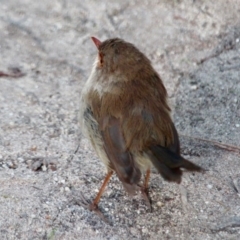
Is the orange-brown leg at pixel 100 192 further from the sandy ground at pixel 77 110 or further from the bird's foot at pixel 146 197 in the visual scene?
the bird's foot at pixel 146 197

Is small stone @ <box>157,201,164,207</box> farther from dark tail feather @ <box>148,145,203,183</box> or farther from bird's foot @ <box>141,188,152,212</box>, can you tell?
dark tail feather @ <box>148,145,203,183</box>

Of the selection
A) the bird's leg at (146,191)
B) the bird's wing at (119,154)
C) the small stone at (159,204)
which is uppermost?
the bird's wing at (119,154)

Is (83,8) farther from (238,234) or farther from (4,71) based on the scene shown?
(238,234)

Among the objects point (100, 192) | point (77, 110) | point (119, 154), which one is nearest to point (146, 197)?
point (100, 192)


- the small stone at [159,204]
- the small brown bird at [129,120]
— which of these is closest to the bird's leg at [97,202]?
the small brown bird at [129,120]

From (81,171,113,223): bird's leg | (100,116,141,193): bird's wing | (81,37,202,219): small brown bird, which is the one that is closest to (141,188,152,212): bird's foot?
(81,37,202,219): small brown bird

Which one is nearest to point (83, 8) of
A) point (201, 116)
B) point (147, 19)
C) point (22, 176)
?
point (147, 19)

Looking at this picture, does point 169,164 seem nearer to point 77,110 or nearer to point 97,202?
point 97,202
